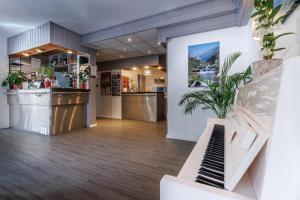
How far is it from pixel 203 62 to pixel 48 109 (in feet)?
12.1

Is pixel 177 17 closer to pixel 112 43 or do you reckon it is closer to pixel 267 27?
pixel 112 43

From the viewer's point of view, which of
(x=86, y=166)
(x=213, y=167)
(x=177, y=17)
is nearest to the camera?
(x=213, y=167)

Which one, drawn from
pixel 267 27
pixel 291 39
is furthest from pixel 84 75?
pixel 291 39

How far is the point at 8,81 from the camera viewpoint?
4695 millimetres

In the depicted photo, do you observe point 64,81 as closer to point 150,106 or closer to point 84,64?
point 84,64

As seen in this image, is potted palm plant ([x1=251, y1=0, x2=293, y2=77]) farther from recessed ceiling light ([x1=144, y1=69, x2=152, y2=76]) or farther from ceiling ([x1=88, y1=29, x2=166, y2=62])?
recessed ceiling light ([x1=144, y1=69, x2=152, y2=76])

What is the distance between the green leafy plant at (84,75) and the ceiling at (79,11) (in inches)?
46.1

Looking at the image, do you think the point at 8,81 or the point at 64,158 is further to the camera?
the point at 8,81

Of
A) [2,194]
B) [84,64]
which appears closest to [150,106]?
[84,64]

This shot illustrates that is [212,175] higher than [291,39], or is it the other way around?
[291,39]

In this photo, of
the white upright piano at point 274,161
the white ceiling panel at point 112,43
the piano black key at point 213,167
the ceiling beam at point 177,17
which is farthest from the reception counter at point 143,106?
the white upright piano at point 274,161

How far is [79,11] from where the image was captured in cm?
326

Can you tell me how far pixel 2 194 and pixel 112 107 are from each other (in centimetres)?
538

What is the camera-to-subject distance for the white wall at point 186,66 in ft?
9.97
